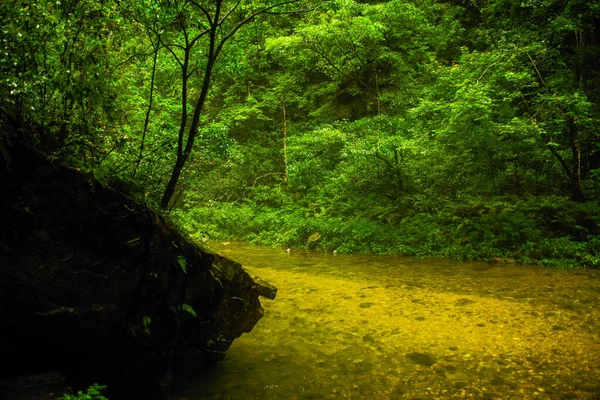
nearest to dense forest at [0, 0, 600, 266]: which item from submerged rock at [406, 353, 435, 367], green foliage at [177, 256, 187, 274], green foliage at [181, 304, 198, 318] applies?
green foliage at [177, 256, 187, 274]

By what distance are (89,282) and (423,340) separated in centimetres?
505

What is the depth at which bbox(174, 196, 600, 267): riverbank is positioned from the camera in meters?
11.1

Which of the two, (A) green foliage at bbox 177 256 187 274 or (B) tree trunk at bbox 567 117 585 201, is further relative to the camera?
(B) tree trunk at bbox 567 117 585 201

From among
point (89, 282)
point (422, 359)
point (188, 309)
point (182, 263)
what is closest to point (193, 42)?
point (182, 263)

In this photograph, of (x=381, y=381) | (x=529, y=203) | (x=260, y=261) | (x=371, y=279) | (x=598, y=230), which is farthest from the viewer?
(x=260, y=261)

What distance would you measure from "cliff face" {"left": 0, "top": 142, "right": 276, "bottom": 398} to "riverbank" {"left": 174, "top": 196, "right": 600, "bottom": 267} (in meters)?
4.67

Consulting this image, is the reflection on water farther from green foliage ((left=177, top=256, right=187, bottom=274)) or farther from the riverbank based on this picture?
green foliage ((left=177, top=256, right=187, bottom=274))

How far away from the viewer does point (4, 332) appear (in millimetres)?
3504

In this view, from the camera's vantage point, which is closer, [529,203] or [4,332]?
[4,332]

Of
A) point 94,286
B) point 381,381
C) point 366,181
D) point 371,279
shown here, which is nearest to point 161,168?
point 94,286

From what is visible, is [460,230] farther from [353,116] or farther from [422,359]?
[353,116]

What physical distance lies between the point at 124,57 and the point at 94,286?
12.8 ft

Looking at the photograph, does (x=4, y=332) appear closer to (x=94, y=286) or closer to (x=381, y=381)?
(x=94, y=286)

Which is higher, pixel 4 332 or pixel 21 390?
pixel 4 332
